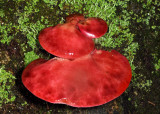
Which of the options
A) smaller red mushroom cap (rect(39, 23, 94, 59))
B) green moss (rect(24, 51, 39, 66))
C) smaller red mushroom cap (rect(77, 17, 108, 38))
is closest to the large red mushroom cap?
smaller red mushroom cap (rect(39, 23, 94, 59))

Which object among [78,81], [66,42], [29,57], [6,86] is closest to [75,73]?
[78,81]

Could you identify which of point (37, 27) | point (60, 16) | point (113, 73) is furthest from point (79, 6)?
point (113, 73)

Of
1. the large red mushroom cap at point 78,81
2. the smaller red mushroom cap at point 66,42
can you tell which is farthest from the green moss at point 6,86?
the smaller red mushroom cap at point 66,42

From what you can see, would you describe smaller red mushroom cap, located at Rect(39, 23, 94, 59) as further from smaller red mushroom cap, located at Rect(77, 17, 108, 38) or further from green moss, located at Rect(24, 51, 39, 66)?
green moss, located at Rect(24, 51, 39, 66)

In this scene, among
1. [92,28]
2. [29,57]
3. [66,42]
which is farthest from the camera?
[29,57]

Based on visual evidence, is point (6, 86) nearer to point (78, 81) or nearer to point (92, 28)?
point (78, 81)

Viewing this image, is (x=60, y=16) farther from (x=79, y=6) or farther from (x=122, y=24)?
(x=122, y=24)
